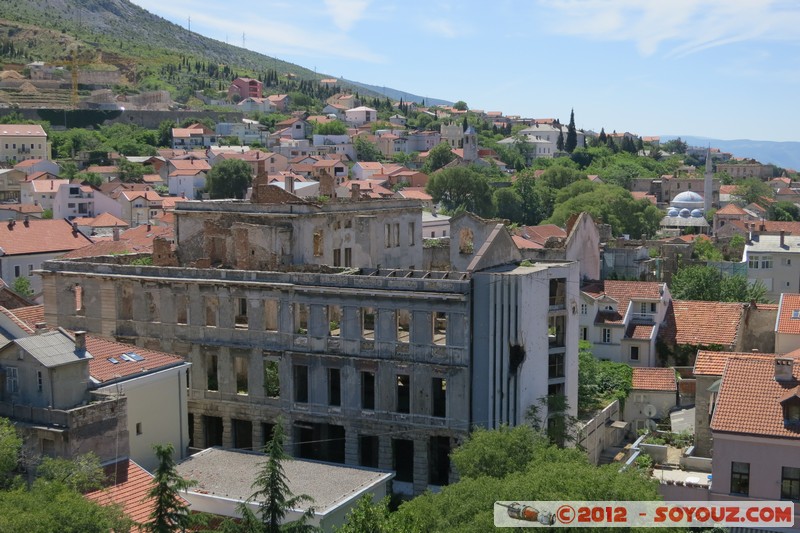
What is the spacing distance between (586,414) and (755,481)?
1352 cm

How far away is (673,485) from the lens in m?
30.9

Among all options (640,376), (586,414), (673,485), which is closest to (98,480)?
(673,485)

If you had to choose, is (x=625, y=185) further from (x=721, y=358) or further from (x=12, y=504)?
(x=12, y=504)

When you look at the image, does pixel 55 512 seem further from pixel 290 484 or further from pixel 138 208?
pixel 138 208

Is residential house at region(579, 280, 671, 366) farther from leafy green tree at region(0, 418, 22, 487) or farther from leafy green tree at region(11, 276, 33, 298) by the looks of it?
leafy green tree at region(11, 276, 33, 298)

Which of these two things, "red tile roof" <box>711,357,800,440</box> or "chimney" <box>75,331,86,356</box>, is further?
"chimney" <box>75,331,86,356</box>

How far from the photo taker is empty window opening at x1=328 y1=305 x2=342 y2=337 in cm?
3760

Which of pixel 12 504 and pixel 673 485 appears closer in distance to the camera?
pixel 12 504

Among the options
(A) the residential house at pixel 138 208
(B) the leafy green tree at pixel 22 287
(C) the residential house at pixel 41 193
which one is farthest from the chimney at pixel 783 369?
(C) the residential house at pixel 41 193

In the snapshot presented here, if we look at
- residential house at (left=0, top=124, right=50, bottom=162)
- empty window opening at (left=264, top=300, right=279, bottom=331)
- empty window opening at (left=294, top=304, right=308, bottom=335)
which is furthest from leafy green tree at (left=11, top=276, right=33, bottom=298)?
residential house at (left=0, top=124, right=50, bottom=162)

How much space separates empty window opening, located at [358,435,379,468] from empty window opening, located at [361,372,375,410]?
1.19m

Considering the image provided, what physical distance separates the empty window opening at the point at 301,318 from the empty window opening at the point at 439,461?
22.1 feet

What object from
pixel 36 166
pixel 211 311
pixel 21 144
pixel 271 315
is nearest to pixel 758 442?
pixel 271 315

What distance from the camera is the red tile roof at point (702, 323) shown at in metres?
52.5
